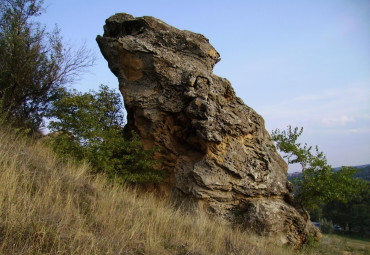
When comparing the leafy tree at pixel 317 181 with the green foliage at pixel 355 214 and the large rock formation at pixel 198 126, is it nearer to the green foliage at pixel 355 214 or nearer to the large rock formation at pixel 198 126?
the large rock formation at pixel 198 126

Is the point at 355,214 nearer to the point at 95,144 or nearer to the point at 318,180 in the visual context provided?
the point at 318,180

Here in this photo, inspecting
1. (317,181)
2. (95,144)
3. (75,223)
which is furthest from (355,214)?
(75,223)

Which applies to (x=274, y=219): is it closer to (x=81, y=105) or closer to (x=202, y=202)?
(x=202, y=202)

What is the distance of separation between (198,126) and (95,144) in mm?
3271

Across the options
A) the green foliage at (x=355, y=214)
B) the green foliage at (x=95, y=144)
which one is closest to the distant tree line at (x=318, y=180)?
the green foliage at (x=95, y=144)

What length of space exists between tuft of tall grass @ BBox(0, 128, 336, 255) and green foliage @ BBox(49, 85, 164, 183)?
6.08 feet

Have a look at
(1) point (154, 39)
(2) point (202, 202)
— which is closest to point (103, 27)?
(1) point (154, 39)

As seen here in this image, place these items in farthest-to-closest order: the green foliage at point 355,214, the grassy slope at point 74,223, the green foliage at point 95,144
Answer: the green foliage at point 355,214 < the green foliage at point 95,144 < the grassy slope at point 74,223

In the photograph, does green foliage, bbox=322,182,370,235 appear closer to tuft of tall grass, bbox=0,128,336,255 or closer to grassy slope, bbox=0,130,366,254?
grassy slope, bbox=0,130,366,254

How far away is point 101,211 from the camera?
403 centimetres

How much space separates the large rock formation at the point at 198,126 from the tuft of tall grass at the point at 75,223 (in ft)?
7.65

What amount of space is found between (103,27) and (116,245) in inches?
332

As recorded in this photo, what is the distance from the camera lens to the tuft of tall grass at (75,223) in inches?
106

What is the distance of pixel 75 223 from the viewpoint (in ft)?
→ 10.7
